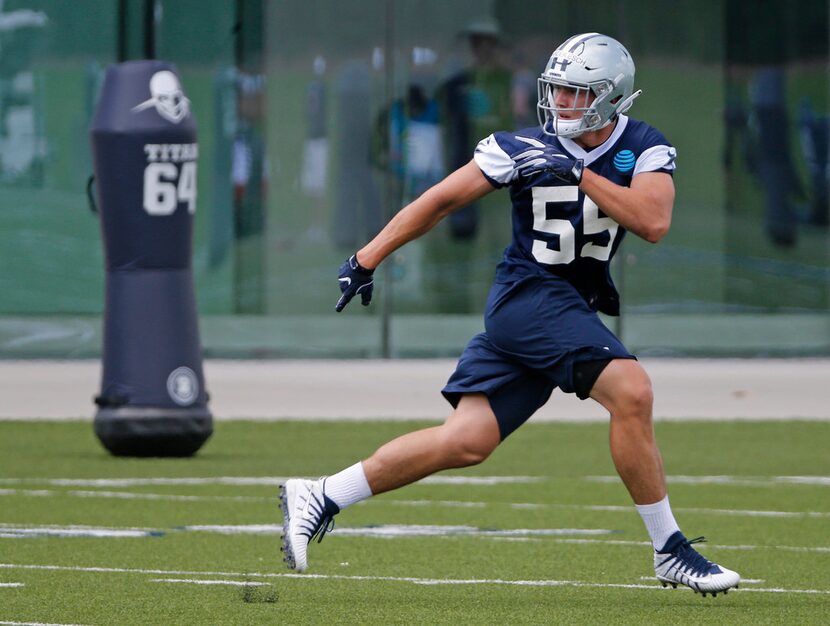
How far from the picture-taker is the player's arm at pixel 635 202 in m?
6.54

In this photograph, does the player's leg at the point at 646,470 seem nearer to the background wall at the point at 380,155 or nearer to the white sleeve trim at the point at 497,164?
the white sleeve trim at the point at 497,164

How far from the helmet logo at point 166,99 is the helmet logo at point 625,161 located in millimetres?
5626

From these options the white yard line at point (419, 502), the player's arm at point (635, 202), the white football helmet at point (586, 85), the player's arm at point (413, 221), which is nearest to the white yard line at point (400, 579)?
the player's arm at point (413, 221)

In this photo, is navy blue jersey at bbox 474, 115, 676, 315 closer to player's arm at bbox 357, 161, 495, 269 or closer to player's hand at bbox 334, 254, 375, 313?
player's arm at bbox 357, 161, 495, 269

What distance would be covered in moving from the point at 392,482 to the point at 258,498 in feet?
11.8

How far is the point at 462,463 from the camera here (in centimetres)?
677

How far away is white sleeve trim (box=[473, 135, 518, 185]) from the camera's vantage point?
21.7 ft

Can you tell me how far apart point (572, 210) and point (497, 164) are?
324 mm

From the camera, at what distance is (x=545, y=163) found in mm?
6543

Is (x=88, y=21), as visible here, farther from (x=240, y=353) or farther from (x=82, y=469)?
(x=82, y=469)

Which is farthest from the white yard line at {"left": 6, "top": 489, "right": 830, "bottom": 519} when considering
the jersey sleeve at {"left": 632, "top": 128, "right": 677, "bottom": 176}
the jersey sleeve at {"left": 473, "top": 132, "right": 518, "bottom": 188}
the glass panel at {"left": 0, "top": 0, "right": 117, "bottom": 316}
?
the glass panel at {"left": 0, "top": 0, "right": 117, "bottom": 316}

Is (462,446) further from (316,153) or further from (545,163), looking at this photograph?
(316,153)

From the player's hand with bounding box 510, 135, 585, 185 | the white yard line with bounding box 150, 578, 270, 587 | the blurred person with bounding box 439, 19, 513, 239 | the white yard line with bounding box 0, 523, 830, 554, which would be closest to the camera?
the player's hand with bounding box 510, 135, 585, 185

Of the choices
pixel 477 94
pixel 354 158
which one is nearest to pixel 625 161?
pixel 477 94
